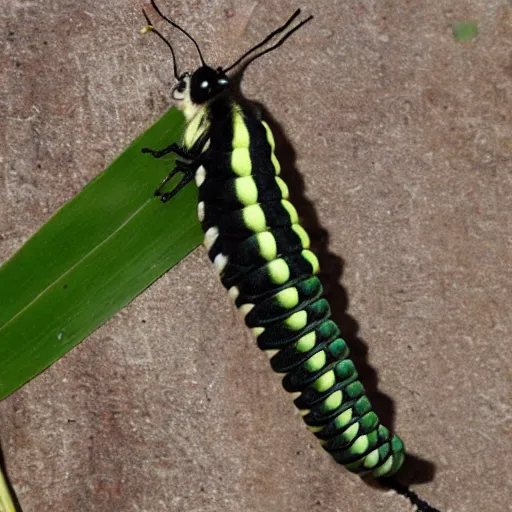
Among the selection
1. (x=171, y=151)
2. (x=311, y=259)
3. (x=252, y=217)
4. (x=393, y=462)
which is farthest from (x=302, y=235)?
(x=393, y=462)

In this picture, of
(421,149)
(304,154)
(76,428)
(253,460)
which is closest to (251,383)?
(253,460)

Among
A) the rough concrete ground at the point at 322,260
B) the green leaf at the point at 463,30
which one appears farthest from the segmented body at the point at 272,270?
the green leaf at the point at 463,30

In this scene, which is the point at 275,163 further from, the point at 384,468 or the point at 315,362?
the point at 384,468

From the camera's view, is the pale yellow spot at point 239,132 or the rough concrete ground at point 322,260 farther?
the rough concrete ground at point 322,260

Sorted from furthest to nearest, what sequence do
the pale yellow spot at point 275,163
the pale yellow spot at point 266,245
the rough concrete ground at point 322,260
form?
the rough concrete ground at point 322,260 → the pale yellow spot at point 275,163 → the pale yellow spot at point 266,245

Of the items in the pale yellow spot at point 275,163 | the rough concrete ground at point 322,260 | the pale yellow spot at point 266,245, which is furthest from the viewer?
the rough concrete ground at point 322,260

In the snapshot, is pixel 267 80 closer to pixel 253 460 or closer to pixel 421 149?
pixel 421 149

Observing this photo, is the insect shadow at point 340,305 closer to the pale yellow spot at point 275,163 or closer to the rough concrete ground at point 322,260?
the rough concrete ground at point 322,260
